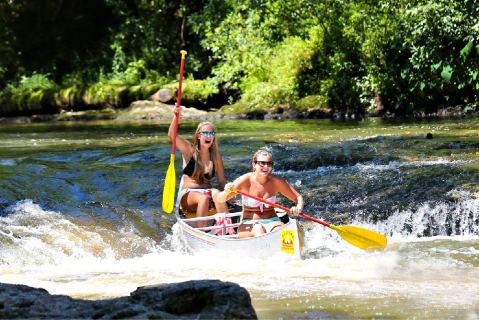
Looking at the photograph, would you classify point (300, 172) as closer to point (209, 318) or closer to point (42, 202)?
point (42, 202)

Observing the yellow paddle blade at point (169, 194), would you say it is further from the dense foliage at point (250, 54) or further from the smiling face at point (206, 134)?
the dense foliage at point (250, 54)

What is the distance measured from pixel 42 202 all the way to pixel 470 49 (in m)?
10.5

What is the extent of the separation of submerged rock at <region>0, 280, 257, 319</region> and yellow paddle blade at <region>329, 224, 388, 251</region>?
11.5 ft

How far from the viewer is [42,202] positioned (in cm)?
955

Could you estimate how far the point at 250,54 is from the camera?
70.7ft

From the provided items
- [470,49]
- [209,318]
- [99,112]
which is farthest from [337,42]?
[209,318]

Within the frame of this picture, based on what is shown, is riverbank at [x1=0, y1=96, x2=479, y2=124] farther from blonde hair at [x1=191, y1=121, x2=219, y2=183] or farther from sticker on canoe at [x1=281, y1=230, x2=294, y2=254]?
sticker on canoe at [x1=281, y1=230, x2=294, y2=254]

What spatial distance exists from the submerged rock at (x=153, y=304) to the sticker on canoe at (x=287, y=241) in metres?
2.95

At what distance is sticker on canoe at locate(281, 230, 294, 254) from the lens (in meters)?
7.15

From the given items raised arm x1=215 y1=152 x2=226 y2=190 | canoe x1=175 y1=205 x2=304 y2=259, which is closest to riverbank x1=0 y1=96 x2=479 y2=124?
raised arm x1=215 y1=152 x2=226 y2=190

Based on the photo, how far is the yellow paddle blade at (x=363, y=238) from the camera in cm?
750

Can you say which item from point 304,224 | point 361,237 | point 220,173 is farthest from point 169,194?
point 361,237

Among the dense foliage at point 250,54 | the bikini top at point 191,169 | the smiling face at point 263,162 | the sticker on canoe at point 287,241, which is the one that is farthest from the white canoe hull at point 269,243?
the dense foliage at point 250,54

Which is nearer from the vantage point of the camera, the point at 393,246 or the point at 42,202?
the point at 393,246
